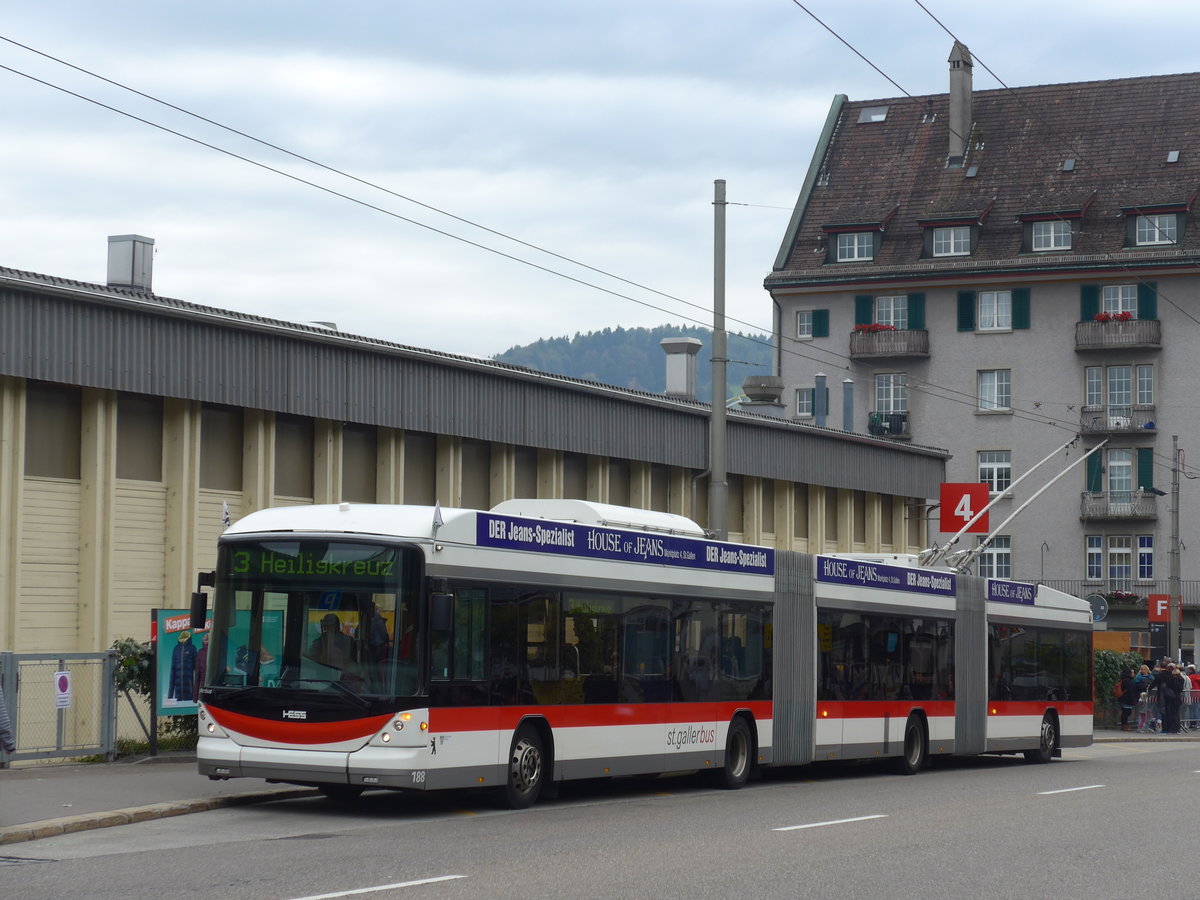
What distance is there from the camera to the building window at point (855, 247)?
70125 millimetres

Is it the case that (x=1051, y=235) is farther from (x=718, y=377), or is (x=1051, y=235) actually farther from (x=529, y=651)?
(x=529, y=651)

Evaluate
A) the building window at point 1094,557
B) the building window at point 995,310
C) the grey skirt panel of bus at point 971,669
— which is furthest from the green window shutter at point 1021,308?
the grey skirt panel of bus at point 971,669

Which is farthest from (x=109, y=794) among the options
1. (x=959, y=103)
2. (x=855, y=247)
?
(x=959, y=103)

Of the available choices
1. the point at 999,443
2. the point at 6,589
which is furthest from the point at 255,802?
the point at 999,443

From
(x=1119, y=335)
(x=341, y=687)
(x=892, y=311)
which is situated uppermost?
(x=892, y=311)

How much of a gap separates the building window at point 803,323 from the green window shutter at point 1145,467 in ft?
43.4

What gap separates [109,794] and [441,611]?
3.45 m

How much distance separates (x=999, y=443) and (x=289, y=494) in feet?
156

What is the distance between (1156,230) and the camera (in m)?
66.0

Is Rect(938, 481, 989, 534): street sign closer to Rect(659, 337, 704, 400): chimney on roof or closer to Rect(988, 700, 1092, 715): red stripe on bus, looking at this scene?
Rect(659, 337, 704, 400): chimney on roof

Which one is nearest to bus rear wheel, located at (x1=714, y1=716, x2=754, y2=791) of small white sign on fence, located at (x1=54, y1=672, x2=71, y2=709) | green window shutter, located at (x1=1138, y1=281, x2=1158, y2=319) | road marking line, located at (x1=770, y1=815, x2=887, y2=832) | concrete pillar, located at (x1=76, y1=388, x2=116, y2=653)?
road marking line, located at (x1=770, y1=815, x2=887, y2=832)

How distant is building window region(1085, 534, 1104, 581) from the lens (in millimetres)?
67562

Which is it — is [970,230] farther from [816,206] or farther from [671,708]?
[671,708]

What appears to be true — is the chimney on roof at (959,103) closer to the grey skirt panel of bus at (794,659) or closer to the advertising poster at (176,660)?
the grey skirt panel of bus at (794,659)
